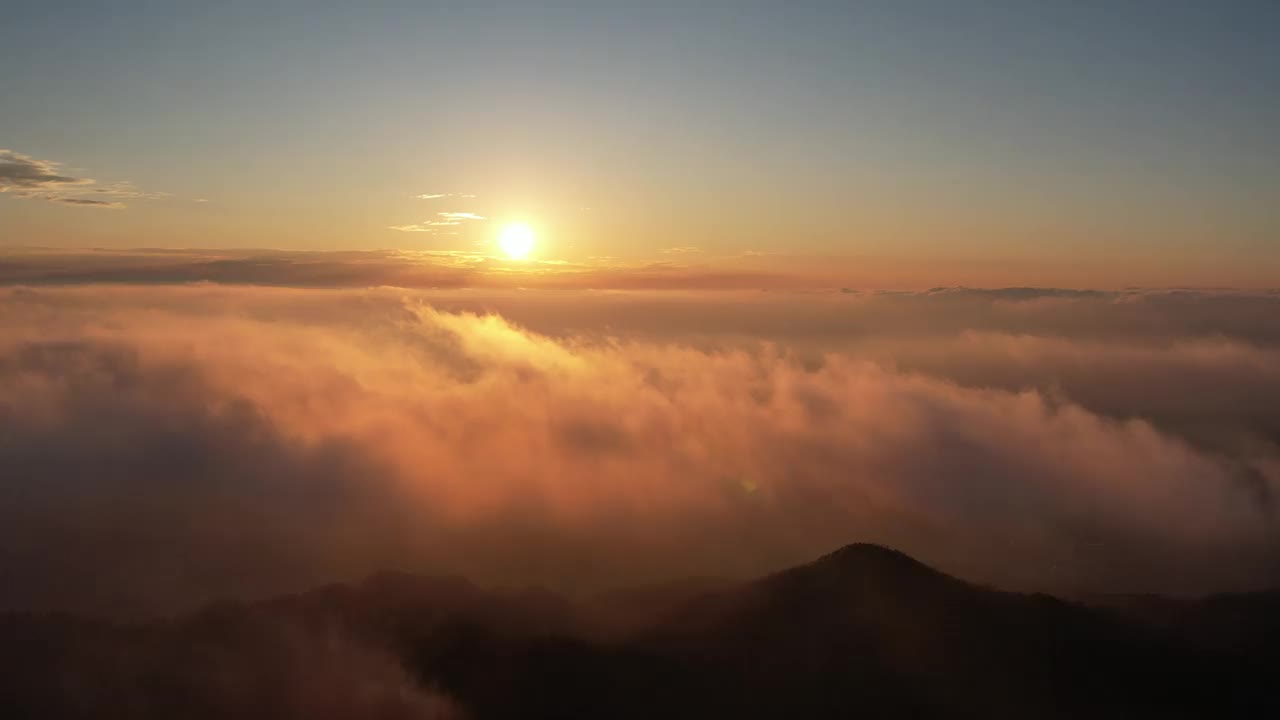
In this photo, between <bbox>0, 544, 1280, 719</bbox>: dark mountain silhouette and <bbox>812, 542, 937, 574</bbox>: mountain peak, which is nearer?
<bbox>0, 544, 1280, 719</bbox>: dark mountain silhouette

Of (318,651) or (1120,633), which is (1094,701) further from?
(318,651)

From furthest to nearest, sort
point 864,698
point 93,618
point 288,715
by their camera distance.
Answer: point 93,618 < point 288,715 < point 864,698

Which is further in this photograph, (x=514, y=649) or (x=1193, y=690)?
(x=514, y=649)

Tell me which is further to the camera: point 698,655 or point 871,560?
point 871,560

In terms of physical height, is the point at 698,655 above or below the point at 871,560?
below

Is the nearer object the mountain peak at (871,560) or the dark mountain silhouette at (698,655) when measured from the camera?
the dark mountain silhouette at (698,655)

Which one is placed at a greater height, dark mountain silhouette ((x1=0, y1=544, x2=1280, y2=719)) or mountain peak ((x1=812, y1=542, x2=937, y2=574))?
mountain peak ((x1=812, y1=542, x2=937, y2=574))

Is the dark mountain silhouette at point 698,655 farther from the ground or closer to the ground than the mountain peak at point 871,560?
closer to the ground

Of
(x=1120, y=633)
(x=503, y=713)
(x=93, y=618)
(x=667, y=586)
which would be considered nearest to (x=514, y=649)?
(x=503, y=713)
